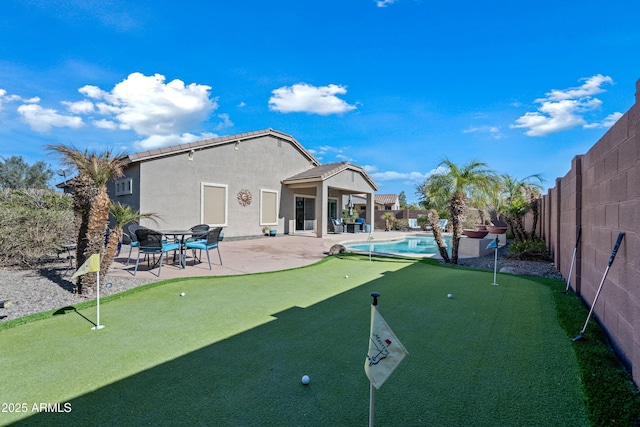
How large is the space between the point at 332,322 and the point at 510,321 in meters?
2.47

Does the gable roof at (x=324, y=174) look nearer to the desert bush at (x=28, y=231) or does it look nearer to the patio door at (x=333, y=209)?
the patio door at (x=333, y=209)

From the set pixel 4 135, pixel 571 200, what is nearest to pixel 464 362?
pixel 571 200

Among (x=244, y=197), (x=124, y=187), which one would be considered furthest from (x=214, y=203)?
(x=124, y=187)

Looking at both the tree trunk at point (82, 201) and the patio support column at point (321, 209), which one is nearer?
the tree trunk at point (82, 201)

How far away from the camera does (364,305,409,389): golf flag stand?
1.67m

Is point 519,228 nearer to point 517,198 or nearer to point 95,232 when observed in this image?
point 517,198

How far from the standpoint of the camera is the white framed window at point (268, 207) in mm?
17797

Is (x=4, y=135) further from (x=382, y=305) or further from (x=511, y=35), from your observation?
(x=511, y=35)

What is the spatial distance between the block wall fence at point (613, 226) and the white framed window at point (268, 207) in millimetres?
14476

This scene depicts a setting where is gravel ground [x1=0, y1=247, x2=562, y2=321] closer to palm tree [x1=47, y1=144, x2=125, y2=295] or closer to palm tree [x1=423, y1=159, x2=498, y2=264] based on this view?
palm tree [x1=47, y1=144, x2=125, y2=295]

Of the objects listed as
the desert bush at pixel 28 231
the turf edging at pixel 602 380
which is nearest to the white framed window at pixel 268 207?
the desert bush at pixel 28 231

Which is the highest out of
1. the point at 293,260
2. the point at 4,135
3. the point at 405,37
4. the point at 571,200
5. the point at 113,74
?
the point at 405,37

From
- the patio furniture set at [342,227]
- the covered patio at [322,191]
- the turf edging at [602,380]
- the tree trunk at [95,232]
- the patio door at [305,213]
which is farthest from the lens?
the patio furniture set at [342,227]

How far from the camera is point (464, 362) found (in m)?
2.96
